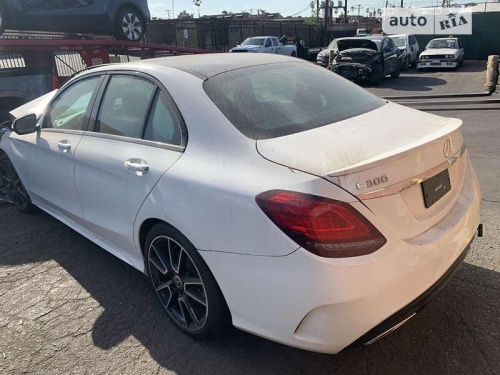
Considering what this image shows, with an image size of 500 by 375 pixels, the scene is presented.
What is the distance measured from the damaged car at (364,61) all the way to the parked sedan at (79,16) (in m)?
7.50

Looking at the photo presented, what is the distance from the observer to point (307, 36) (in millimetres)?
45969

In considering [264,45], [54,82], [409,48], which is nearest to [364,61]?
[409,48]

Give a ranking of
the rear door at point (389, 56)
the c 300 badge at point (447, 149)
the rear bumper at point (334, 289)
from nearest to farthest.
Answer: the rear bumper at point (334, 289)
the c 300 badge at point (447, 149)
the rear door at point (389, 56)

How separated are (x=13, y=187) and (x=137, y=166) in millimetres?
2860

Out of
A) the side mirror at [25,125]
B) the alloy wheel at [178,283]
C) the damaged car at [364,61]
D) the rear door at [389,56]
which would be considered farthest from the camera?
the rear door at [389,56]

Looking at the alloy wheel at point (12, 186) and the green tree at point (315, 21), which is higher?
the green tree at point (315, 21)

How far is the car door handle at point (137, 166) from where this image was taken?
97.9 inches

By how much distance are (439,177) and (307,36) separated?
47202mm

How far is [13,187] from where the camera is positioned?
15.1 feet

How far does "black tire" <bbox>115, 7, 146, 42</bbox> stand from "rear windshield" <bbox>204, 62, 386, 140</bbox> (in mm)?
7113

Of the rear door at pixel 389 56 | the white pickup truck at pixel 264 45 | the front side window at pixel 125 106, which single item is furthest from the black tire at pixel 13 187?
the white pickup truck at pixel 264 45

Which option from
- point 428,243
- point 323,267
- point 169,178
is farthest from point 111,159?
point 428,243

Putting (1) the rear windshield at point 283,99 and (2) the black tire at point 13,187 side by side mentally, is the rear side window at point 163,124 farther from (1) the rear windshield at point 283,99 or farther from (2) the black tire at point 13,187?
(2) the black tire at point 13,187

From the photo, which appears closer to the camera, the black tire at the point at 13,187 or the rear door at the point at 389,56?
the black tire at the point at 13,187
